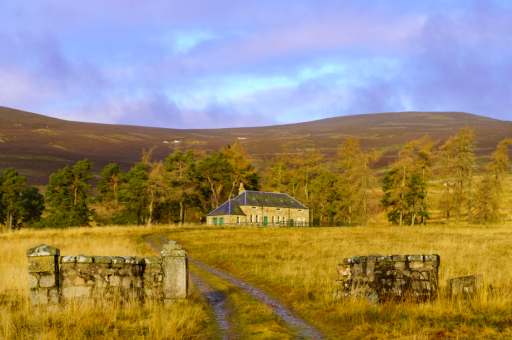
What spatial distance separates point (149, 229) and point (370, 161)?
116 feet

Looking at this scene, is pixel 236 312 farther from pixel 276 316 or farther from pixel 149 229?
pixel 149 229

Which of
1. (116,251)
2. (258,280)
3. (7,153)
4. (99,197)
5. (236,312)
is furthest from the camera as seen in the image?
(7,153)

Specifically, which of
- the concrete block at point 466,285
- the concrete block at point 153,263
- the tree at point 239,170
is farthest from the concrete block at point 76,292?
the tree at point 239,170

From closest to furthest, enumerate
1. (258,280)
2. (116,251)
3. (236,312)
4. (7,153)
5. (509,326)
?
1. (509,326)
2. (236,312)
3. (258,280)
4. (116,251)
5. (7,153)

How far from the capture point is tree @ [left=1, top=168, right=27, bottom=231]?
2429 inches

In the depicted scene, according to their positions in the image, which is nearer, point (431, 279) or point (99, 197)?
point (431, 279)

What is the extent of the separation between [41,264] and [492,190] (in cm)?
6648

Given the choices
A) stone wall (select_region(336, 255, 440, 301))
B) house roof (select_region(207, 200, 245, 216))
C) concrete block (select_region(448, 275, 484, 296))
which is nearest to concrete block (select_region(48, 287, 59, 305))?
stone wall (select_region(336, 255, 440, 301))

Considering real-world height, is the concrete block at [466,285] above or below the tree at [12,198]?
below

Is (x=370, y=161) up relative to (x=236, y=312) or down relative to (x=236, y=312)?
up

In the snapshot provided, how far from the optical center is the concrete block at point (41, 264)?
969 cm

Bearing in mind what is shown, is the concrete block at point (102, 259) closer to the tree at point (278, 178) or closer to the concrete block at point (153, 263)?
the concrete block at point (153, 263)

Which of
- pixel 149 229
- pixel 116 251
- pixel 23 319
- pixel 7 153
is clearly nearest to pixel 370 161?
pixel 149 229

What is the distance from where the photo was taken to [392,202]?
6638 centimetres
